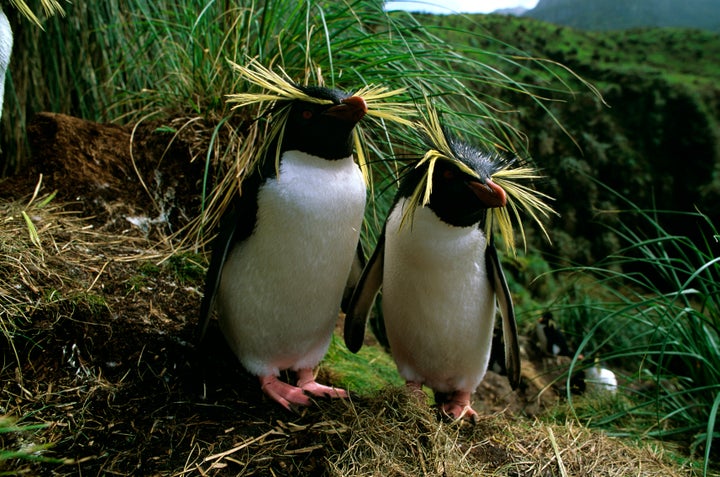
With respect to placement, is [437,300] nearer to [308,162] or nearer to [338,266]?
[338,266]

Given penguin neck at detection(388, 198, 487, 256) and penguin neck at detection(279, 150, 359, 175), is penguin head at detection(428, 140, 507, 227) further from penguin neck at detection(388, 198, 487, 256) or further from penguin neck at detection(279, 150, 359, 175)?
penguin neck at detection(279, 150, 359, 175)

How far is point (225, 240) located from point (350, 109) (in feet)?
1.97

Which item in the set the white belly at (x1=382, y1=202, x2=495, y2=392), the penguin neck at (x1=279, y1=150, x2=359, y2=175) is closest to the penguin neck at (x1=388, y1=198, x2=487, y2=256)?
the white belly at (x1=382, y1=202, x2=495, y2=392)

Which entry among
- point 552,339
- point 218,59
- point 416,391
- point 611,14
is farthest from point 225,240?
Result: point 611,14

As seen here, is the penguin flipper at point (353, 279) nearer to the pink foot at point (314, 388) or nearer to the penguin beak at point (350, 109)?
the pink foot at point (314, 388)

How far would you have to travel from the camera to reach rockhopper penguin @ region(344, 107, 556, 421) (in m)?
1.71

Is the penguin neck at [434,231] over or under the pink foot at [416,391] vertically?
over

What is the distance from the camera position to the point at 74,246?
2059 millimetres

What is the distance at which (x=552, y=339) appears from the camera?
12.4ft

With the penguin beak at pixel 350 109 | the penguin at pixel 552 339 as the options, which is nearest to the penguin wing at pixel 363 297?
the penguin beak at pixel 350 109

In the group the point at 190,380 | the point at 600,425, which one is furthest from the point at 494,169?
the point at 600,425

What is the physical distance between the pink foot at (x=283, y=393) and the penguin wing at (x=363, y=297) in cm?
29

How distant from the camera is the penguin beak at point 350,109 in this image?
5.13 feet

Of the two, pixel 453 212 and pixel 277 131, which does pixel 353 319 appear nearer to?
pixel 453 212
